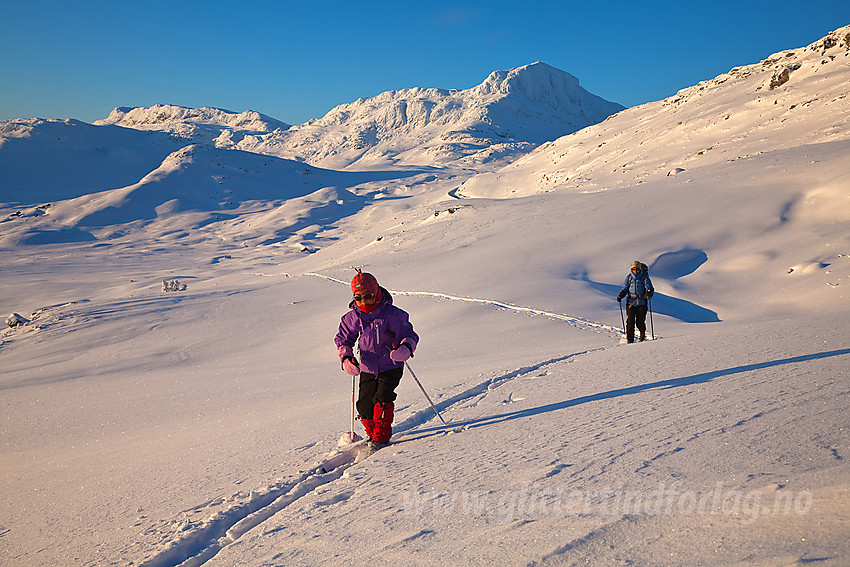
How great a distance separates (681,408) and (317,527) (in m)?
2.88

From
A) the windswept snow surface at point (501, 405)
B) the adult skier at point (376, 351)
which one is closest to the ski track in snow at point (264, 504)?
the windswept snow surface at point (501, 405)

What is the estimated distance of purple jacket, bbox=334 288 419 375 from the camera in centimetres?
436

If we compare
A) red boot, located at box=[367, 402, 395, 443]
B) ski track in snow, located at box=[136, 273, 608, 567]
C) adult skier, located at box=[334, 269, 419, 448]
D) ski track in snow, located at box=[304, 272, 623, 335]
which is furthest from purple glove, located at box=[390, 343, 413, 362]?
ski track in snow, located at box=[304, 272, 623, 335]

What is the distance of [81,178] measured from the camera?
91.0m

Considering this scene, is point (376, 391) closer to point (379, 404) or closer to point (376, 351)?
point (379, 404)

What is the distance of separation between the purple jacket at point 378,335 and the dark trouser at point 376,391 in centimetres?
6

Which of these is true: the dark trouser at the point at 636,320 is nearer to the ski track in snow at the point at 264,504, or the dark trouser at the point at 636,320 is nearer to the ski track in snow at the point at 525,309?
the ski track in snow at the point at 525,309

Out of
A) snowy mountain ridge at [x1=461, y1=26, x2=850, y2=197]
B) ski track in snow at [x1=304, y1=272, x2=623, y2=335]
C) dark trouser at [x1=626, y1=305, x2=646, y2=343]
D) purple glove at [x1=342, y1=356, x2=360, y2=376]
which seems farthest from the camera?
snowy mountain ridge at [x1=461, y1=26, x2=850, y2=197]

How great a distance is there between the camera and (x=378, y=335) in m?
4.35

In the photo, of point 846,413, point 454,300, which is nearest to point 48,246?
point 454,300

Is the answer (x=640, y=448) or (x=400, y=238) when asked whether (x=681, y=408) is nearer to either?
(x=640, y=448)

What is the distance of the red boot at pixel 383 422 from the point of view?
14.2ft

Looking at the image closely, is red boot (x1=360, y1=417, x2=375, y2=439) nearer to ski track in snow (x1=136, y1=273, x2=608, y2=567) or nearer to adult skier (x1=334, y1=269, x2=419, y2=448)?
adult skier (x1=334, y1=269, x2=419, y2=448)

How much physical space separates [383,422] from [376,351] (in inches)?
24.6
